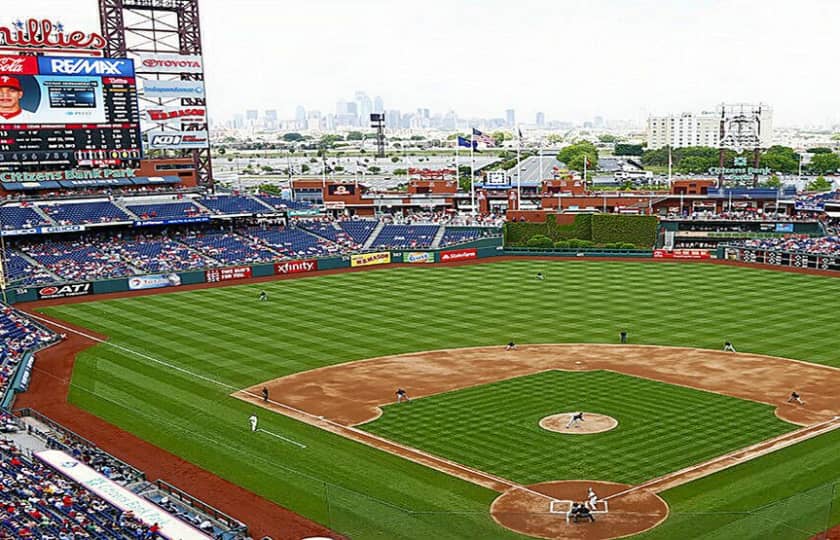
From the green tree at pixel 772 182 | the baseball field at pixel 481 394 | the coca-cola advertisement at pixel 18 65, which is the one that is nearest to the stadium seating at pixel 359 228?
the baseball field at pixel 481 394

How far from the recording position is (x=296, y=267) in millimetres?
68250

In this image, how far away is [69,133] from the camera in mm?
63062

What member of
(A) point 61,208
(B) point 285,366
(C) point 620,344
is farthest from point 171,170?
(C) point 620,344

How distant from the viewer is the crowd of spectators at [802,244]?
65.0 metres

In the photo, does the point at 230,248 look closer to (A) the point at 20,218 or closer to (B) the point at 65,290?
(B) the point at 65,290

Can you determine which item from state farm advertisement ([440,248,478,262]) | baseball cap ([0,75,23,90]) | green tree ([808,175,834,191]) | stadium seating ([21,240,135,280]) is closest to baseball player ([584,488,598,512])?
stadium seating ([21,240,135,280])

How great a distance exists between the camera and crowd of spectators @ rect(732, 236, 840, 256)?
65.0m

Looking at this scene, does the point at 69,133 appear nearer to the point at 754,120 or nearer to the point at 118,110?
the point at 118,110

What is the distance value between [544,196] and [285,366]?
2347 inches

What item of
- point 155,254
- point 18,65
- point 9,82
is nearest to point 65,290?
point 155,254

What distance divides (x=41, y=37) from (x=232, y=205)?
22.5m

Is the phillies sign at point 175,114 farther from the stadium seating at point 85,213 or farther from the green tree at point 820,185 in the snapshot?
the green tree at point 820,185

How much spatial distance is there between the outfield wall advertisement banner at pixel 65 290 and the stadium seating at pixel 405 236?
85.7ft

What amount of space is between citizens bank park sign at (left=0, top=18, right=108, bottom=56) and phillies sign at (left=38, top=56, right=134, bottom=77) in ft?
2.59
